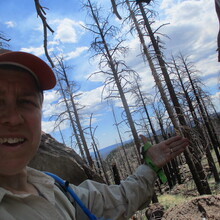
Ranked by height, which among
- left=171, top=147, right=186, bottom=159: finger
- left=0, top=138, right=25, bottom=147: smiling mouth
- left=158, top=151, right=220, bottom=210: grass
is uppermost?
left=0, top=138, right=25, bottom=147: smiling mouth

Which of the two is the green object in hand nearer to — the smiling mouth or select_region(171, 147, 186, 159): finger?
select_region(171, 147, 186, 159): finger

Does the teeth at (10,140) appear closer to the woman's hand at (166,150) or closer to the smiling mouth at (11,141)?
the smiling mouth at (11,141)

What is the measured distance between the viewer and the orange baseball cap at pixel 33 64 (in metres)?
1.34

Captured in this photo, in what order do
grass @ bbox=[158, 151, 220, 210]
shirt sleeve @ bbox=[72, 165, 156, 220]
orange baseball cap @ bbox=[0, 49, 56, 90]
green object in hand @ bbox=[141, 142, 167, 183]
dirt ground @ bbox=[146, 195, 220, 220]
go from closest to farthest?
1. orange baseball cap @ bbox=[0, 49, 56, 90]
2. shirt sleeve @ bbox=[72, 165, 156, 220]
3. green object in hand @ bbox=[141, 142, 167, 183]
4. dirt ground @ bbox=[146, 195, 220, 220]
5. grass @ bbox=[158, 151, 220, 210]

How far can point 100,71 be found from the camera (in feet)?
38.3

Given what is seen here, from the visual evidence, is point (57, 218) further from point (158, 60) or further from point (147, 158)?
point (158, 60)

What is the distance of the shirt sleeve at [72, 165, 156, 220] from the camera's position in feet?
5.59

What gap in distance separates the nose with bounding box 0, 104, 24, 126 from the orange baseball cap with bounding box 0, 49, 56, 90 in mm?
313

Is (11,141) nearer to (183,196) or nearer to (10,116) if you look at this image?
(10,116)

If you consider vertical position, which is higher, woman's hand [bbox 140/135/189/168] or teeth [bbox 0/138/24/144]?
teeth [bbox 0/138/24/144]

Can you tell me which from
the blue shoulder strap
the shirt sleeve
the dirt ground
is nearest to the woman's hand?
the shirt sleeve

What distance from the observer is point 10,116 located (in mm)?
1210

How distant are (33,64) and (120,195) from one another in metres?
1.32

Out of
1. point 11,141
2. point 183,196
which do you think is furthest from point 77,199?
point 183,196
